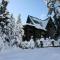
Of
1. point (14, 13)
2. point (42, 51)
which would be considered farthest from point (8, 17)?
point (42, 51)

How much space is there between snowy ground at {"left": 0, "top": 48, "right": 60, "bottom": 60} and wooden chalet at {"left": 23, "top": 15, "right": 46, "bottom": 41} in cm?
12

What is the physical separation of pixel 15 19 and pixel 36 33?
0.23 metres

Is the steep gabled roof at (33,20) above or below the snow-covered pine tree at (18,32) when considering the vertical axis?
above

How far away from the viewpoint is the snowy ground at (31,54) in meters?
1.84

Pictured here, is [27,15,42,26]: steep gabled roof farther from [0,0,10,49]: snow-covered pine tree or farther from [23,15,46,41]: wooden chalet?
[0,0,10,49]: snow-covered pine tree

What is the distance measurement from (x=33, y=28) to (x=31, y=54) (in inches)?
9.3

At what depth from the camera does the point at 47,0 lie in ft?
6.45

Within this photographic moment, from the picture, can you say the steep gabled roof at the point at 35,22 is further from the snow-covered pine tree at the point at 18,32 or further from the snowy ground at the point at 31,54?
the snowy ground at the point at 31,54

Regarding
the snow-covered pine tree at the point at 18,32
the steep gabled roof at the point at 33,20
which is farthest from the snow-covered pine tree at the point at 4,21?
the steep gabled roof at the point at 33,20

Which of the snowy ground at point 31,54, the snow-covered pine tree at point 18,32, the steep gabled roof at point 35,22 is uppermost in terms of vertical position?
the steep gabled roof at point 35,22

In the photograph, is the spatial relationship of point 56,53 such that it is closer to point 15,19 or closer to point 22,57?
point 22,57

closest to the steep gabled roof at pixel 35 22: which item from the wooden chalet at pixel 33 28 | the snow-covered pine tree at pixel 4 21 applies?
the wooden chalet at pixel 33 28

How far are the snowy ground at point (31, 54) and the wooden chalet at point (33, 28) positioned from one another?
125mm

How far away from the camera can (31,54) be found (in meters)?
1.87
